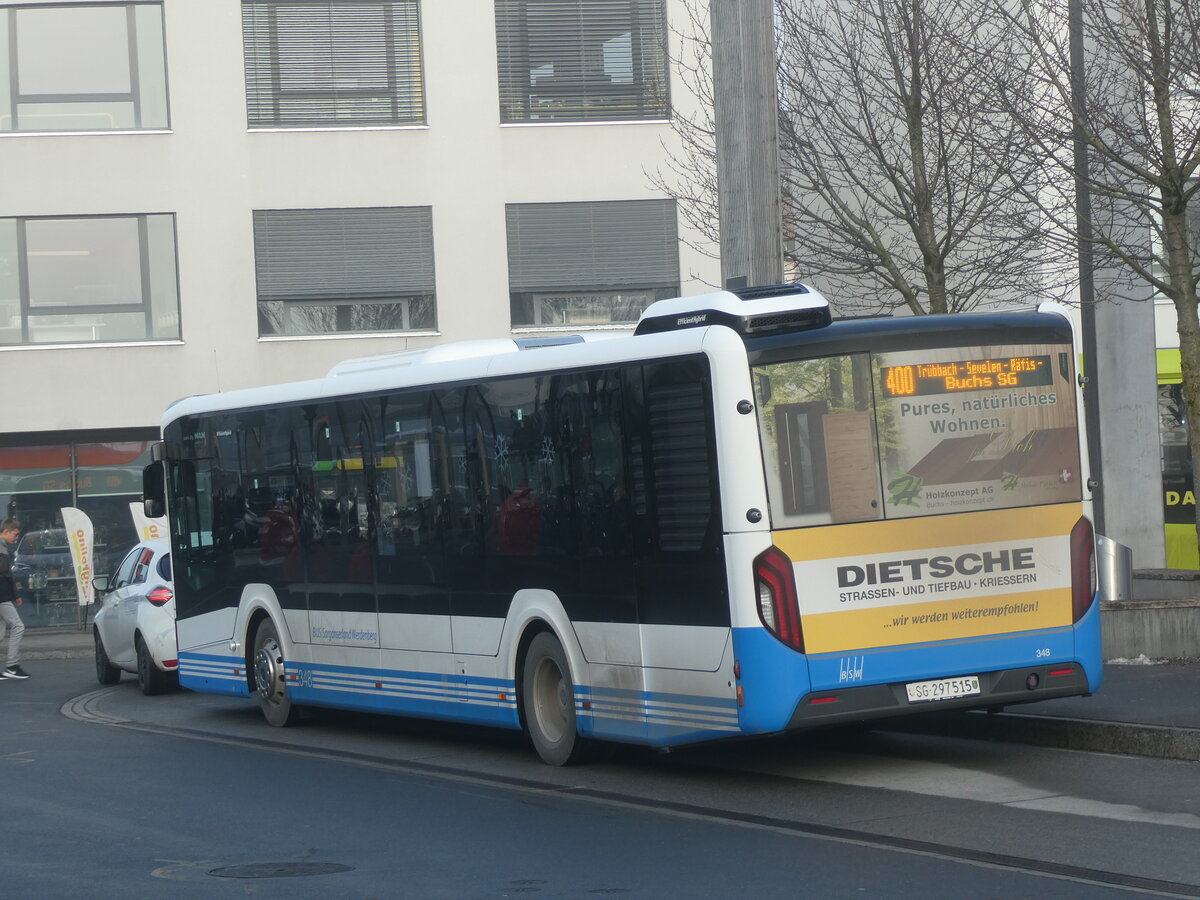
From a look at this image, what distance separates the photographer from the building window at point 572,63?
97.8ft

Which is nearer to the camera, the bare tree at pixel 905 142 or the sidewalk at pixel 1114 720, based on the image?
the sidewalk at pixel 1114 720

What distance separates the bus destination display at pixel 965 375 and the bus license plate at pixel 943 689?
1612mm

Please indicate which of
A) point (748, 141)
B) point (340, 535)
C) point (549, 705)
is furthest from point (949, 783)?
point (748, 141)

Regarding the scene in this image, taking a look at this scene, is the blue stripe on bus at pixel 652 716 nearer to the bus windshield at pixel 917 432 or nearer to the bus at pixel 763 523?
the bus at pixel 763 523

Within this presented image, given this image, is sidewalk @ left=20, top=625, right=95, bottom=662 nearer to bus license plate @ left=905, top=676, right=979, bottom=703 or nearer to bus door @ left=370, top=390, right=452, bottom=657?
bus door @ left=370, top=390, right=452, bottom=657

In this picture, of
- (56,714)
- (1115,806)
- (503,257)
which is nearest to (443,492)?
(1115,806)

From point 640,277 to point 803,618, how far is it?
67.5 feet

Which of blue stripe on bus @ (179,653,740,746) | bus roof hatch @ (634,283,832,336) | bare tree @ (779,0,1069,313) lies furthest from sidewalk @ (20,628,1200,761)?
bare tree @ (779,0,1069,313)

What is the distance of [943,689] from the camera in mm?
9961

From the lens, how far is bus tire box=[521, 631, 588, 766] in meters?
11.2

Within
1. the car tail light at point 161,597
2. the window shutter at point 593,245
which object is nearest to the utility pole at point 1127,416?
the car tail light at point 161,597

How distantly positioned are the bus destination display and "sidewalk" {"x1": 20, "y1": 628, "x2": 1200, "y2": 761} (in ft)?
7.07

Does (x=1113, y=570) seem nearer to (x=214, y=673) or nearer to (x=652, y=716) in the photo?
(x=652, y=716)

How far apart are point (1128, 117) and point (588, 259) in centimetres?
1519
